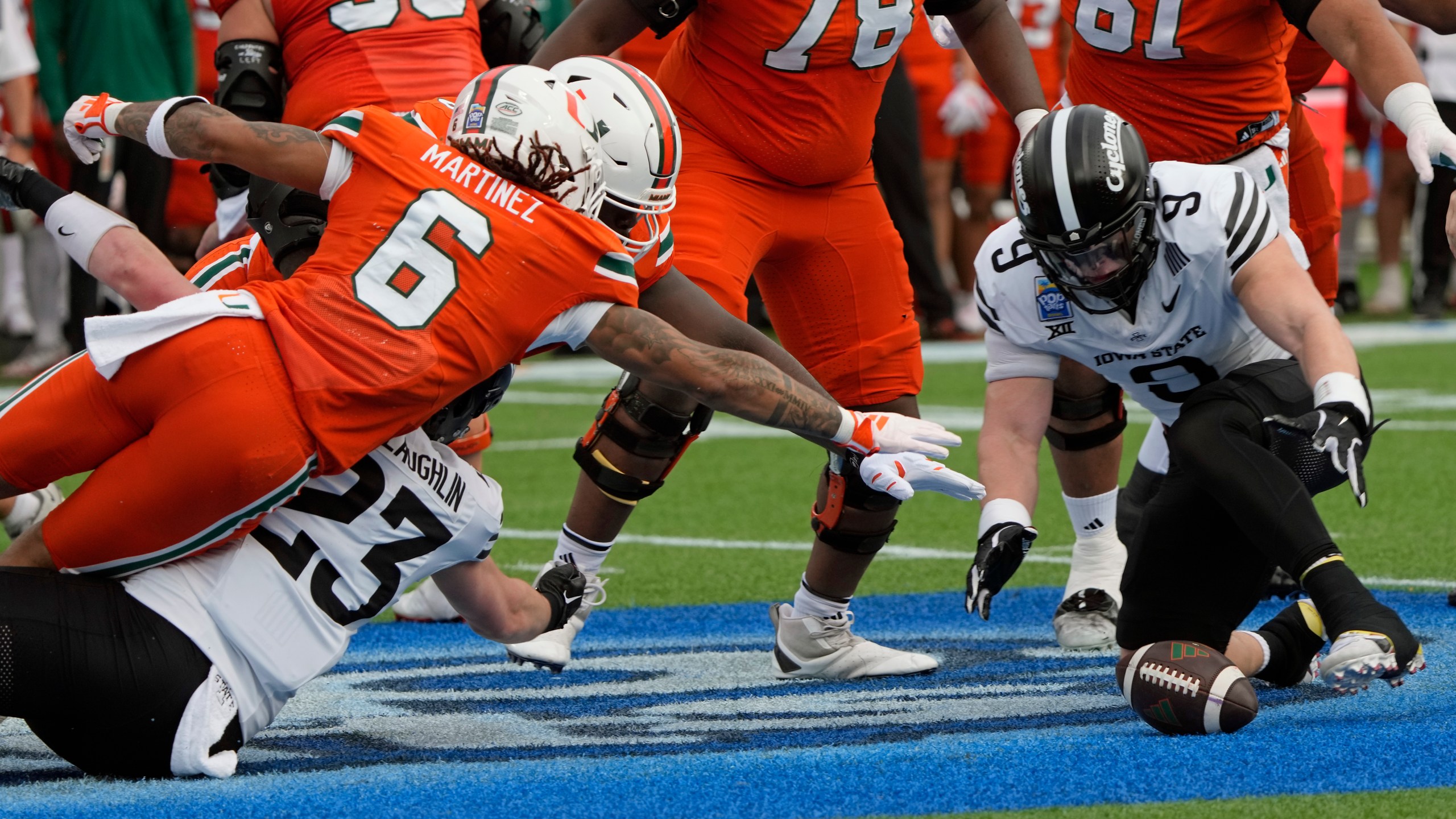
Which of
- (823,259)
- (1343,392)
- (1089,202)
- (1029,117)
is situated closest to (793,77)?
(823,259)

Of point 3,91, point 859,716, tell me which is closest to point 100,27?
point 3,91

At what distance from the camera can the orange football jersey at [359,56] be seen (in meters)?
5.32

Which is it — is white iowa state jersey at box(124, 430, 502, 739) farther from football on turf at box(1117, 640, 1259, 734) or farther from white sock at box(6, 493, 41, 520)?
white sock at box(6, 493, 41, 520)

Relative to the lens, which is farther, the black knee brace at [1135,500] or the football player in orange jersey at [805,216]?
the black knee brace at [1135,500]

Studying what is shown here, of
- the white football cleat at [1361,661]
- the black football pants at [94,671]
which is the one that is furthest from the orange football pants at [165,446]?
the white football cleat at [1361,661]

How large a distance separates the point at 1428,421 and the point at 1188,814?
6243 mm

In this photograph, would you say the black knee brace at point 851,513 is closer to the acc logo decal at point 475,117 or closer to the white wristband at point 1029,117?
the white wristband at point 1029,117

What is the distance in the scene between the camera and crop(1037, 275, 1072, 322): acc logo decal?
4.28 meters

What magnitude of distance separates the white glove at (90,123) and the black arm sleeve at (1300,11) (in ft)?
9.65

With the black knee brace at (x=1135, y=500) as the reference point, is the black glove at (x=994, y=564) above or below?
above

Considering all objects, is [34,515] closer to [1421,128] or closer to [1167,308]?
[1167,308]

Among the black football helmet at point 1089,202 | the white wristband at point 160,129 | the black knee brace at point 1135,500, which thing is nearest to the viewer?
the white wristband at point 160,129

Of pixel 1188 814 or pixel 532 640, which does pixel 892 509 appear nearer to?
pixel 532 640

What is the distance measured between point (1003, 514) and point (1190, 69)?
1787 millimetres
